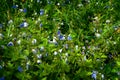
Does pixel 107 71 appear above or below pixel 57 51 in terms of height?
below

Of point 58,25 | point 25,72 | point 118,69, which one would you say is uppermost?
point 58,25

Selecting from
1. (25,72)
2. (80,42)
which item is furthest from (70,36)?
(25,72)

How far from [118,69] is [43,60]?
0.99 meters

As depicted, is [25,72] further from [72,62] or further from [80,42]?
[80,42]

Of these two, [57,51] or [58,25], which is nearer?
[57,51]

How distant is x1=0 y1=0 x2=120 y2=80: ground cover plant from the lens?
382 centimetres

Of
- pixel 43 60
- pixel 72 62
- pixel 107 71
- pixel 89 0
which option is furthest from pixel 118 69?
pixel 89 0

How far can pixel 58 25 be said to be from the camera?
482cm

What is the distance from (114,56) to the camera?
4488mm

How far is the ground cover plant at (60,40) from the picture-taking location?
382cm

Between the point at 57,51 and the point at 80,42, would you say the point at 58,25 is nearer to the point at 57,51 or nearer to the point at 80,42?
the point at 80,42

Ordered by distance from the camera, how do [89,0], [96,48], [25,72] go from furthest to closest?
1. [89,0]
2. [96,48]
3. [25,72]

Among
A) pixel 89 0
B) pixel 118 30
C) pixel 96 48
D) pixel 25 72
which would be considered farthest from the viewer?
pixel 89 0

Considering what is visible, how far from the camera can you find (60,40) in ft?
14.3
